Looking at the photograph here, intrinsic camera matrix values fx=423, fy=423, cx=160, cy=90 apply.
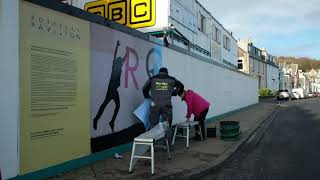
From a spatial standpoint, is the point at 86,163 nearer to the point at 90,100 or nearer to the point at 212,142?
the point at 90,100

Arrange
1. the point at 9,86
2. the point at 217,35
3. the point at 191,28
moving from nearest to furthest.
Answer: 1. the point at 9,86
2. the point at 191,28
3. the point at 217,35

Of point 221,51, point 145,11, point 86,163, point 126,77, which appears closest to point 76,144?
point 86,163

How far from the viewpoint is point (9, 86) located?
6.28m

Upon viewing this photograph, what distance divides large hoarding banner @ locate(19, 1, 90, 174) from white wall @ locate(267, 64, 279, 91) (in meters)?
77.5

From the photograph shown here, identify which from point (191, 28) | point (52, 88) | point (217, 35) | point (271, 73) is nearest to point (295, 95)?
point (271, 73)

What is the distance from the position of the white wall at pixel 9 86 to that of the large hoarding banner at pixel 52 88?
→ 14 cm

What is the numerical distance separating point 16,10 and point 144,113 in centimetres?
484

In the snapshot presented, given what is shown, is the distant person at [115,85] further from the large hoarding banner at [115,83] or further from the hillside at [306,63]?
the hillside at [306,63]

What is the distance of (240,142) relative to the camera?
12617mm

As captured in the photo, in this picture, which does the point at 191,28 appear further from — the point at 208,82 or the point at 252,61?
the point at 252,61

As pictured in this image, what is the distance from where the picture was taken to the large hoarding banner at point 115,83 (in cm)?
886

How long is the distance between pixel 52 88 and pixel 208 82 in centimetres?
1249

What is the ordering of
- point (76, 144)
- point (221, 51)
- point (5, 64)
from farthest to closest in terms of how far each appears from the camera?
point (221, 51), point (76, 144), point (5, 64)

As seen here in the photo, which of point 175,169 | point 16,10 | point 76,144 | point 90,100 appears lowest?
point 175,169
